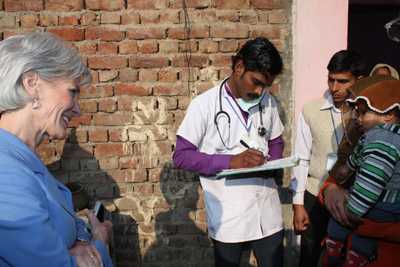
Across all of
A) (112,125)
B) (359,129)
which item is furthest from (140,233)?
(359,129)

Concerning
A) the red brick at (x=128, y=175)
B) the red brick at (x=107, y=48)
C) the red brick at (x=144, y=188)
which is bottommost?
the red brick at (x=144, y=188)

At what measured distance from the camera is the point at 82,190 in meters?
3.06

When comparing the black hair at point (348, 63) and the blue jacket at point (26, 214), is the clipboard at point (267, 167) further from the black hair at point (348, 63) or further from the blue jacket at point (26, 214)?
the blue jacket at point (26, 214)

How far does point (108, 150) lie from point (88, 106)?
15.1 inches

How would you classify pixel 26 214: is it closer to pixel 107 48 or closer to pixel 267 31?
pixel 107 48

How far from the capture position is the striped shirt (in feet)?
5.66

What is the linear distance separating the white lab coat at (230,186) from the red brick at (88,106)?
1020mm

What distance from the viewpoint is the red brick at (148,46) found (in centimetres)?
315

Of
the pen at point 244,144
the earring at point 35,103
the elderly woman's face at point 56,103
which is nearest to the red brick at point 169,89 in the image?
the pen at point 244,144

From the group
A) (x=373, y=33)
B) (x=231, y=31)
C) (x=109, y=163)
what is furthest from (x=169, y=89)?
(x=373, y=33)

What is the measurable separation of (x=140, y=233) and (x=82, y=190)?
0.66 meters

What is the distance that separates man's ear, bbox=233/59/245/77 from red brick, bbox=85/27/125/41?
1.09m

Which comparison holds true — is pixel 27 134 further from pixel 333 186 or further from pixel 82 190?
pixel 82 190

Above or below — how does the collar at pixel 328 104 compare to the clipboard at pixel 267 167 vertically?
above
